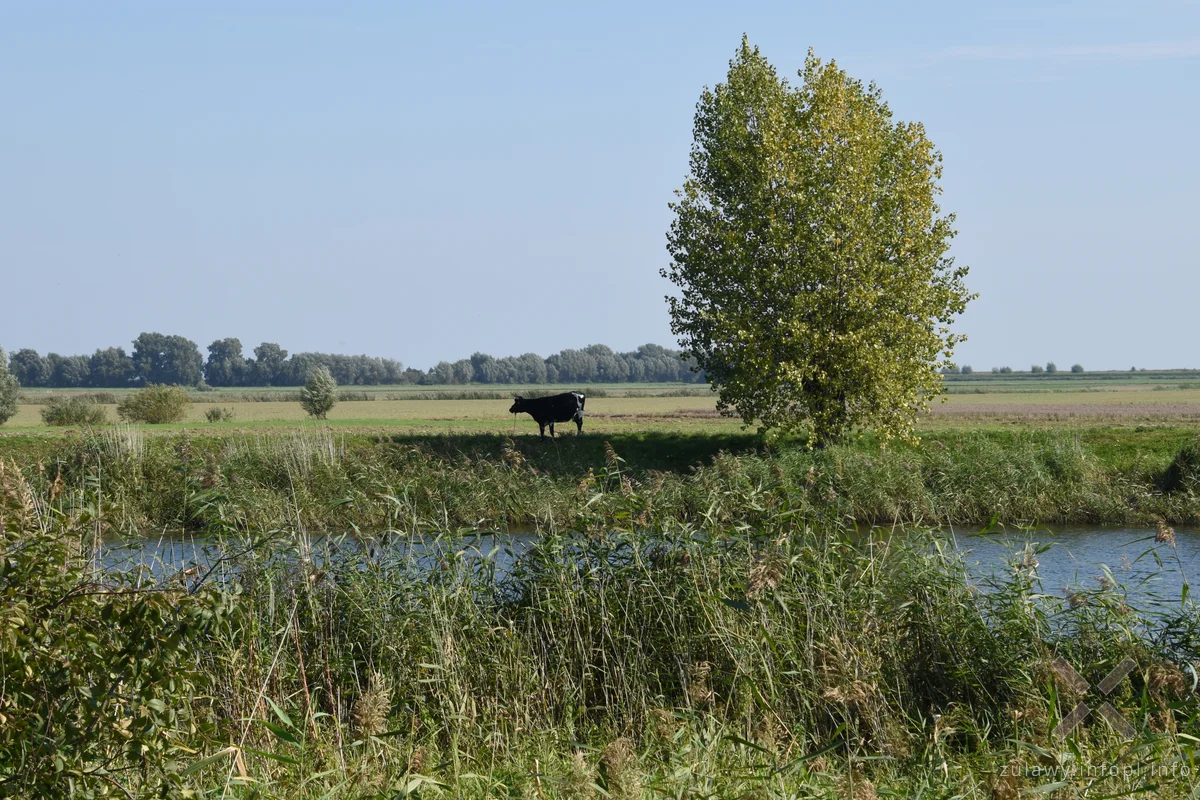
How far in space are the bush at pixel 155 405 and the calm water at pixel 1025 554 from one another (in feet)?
94.4

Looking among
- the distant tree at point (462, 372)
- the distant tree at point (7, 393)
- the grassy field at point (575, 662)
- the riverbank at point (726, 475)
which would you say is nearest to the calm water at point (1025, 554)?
the grassy field at point (575, 662)

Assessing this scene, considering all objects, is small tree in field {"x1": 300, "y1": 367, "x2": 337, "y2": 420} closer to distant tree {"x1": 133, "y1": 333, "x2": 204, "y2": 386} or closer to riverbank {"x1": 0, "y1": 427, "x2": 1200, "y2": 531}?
riverbank {"x1": 0, "y1": 427, "x2": 1200, "y2": 531}

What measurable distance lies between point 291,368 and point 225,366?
785cm

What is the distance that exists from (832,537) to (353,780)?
4.72 m

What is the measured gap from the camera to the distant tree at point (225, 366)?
134000 millimetres

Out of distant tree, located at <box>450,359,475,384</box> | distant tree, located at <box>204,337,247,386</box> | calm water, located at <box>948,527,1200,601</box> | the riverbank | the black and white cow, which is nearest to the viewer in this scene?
calm water, located at <box>948,527,1200,601</box>

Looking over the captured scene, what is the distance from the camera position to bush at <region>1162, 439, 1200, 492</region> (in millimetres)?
22750

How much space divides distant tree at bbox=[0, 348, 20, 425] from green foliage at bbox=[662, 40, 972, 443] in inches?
1444

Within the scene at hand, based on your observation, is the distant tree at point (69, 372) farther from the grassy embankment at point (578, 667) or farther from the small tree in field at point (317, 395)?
the grassy embankment at point (578, 667)

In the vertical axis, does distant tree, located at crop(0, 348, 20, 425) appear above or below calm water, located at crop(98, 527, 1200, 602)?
above

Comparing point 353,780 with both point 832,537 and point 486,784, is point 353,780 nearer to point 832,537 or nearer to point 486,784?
point 486,784

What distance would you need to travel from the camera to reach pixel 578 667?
852 centimetres

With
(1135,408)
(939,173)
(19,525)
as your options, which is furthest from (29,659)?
(1135,408)

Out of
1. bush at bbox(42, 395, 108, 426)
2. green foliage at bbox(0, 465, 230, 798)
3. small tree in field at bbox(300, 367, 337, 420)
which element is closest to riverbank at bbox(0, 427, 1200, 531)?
green foliage at bbox(0, 465, 230, 798)
